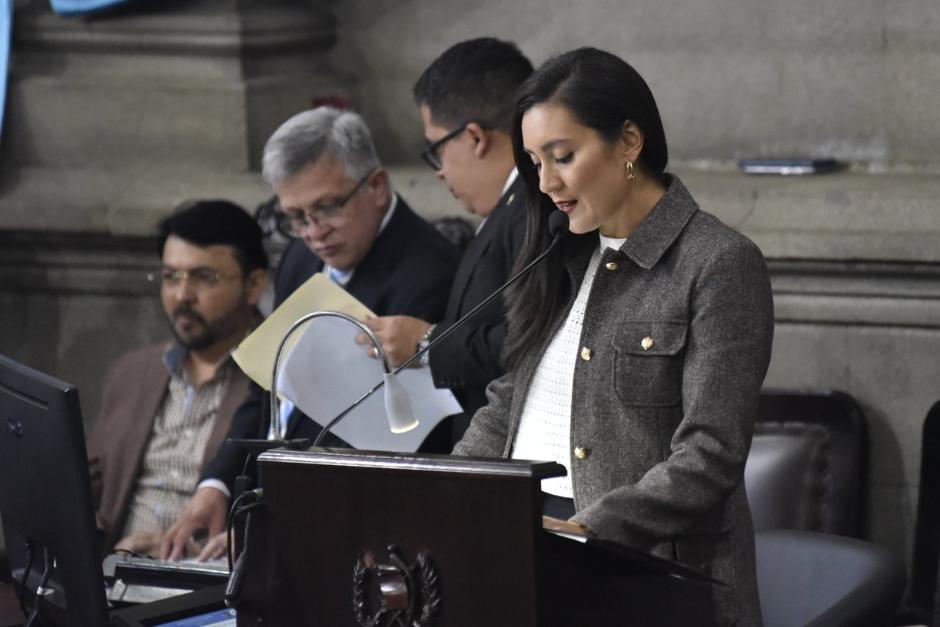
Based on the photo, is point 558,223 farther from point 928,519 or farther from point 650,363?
point 928,519

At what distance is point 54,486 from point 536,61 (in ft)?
9.64

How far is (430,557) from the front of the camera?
2.35 m

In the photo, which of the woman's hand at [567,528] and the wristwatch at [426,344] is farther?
the wristwatch at [426,344]

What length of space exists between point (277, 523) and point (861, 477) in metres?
2.45

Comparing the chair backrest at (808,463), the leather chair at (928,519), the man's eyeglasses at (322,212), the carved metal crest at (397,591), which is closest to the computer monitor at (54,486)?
the carved metal crest at (397,591)

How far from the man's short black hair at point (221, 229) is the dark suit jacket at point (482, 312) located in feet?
3.54

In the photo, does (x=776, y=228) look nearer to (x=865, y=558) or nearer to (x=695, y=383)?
(x=865, y=558)

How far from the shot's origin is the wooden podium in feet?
7.38

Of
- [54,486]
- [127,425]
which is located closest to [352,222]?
[127,425]

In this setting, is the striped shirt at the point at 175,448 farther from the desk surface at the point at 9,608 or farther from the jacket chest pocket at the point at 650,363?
the jacket chest pocket at the point at 650,363

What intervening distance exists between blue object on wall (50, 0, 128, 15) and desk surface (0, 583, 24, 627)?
8.85 ft

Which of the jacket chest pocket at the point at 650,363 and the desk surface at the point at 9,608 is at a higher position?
the jacket chest pocket at the point at 650,363

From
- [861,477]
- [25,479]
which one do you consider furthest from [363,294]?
[861,477]

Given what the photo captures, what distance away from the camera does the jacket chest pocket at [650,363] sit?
2.63 metres
